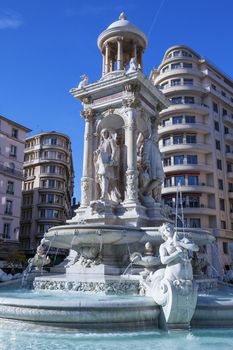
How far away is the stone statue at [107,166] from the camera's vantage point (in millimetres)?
15367

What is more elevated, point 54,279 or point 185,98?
point 185,98

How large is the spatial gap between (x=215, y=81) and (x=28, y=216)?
39.6m

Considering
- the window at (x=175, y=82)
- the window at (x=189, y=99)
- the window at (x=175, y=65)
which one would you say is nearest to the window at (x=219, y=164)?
the window at (x=189, y=99)

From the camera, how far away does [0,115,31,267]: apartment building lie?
50.0m

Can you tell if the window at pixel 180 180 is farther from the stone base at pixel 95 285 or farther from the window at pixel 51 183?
the stone base at pixel 95 285

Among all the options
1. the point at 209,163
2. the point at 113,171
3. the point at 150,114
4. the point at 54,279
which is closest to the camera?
the point at 54,279

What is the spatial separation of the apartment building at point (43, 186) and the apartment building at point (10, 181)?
37.3 feet

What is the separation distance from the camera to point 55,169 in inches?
2653

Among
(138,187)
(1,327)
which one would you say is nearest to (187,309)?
(1,327)

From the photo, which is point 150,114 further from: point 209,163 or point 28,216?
point 28,216

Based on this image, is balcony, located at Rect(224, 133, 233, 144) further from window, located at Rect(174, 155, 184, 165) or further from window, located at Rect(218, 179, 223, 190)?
window, located at Rect(174, 155, 184, 165)

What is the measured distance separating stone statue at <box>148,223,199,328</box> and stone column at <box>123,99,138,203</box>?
6779mm

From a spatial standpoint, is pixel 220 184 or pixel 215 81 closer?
pixel 220 184

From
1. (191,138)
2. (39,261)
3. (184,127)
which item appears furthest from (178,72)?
(39,261)
